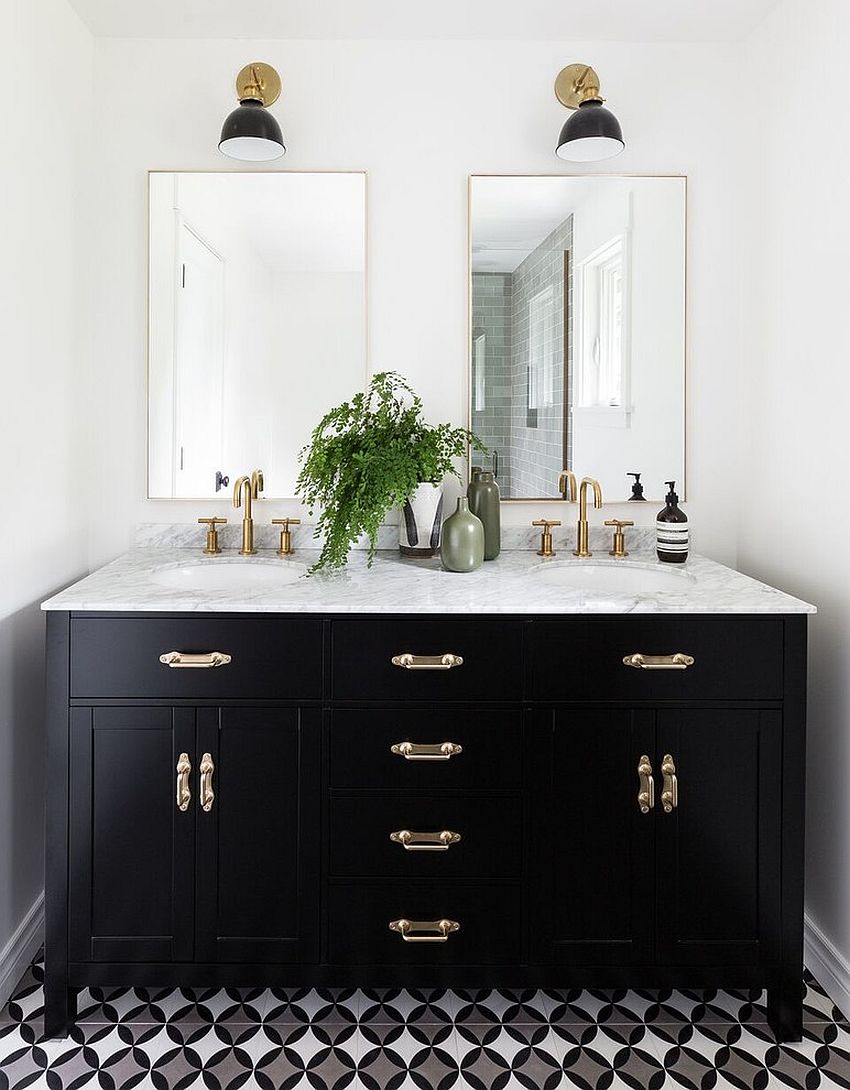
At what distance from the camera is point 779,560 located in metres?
2.20

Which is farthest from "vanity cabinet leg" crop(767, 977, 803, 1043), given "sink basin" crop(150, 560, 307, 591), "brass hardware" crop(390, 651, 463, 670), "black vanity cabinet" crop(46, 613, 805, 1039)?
"sink basin" crop(150, 560, 307, 591)

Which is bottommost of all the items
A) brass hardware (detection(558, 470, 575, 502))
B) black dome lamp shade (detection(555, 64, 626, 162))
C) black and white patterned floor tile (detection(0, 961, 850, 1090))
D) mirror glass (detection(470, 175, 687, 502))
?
black and white patterned floor tile (detection(0, 961, 850, 1090))

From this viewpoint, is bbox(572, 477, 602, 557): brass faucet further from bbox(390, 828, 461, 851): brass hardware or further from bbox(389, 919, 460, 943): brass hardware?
bbox(389, 919, 460, 943): brass hardware

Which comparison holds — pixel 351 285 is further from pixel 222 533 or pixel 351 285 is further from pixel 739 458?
pixel 739 458

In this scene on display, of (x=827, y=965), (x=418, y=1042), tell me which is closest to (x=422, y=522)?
(x=418, y=1042)

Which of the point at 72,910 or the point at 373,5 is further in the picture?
the point at 373,5

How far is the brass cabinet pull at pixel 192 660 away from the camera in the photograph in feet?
5.71

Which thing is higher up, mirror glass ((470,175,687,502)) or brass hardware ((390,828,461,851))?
mirror glass ((470,175,687,502))

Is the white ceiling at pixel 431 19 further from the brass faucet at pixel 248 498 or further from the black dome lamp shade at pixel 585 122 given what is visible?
the brass faucet at pixel 248 498

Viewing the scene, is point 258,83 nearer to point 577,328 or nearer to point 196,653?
point 577,328

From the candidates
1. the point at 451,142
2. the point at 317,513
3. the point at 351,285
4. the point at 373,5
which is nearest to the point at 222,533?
the point at 317,513

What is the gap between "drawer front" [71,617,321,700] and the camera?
1.74m

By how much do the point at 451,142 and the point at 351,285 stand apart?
1.58 feet

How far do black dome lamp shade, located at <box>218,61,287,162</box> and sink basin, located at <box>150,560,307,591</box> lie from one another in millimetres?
1068
